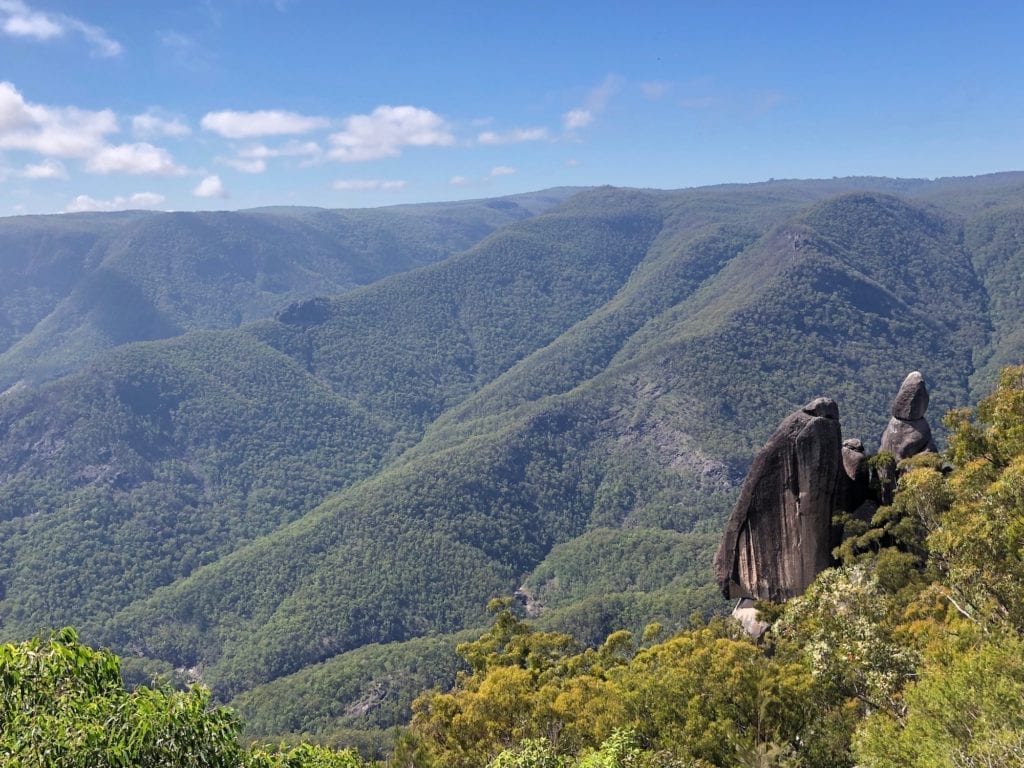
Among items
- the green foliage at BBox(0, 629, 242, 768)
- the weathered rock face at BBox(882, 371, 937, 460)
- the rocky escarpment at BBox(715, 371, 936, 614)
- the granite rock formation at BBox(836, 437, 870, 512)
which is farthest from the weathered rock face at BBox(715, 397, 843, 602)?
the green foliage at BBox(0, 629, 242, 768)

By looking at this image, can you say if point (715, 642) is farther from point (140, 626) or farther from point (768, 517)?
point (140, 626)

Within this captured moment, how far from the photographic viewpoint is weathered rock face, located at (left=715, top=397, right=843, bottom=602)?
38.2m

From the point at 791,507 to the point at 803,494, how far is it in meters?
1.07

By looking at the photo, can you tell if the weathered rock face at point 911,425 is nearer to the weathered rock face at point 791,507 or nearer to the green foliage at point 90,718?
the weathered rock face at point 791,507

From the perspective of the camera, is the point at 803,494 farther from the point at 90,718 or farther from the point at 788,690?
the point at 90,718

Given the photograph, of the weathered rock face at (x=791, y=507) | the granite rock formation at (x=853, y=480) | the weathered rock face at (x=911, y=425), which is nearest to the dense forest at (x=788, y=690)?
the granite rock formation at (x=853, y=480)

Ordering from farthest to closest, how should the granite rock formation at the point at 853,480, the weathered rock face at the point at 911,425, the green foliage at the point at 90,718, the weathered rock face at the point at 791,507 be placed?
the weathered rock face at the point at 911,425 < the granite rock formation at the point at 853,480 < the weathered rock face at the point at 791,507 < the green foliage at the point at 90,718

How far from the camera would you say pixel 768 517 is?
3997cm

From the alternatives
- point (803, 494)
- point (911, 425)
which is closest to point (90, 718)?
point (803, 494)

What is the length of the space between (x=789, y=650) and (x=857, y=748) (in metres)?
9.63

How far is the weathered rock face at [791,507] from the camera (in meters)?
38.2

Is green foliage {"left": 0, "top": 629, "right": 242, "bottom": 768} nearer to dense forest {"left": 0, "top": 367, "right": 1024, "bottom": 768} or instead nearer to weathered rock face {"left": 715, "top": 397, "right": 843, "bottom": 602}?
dense forest {"left": 0, "top": 367, "right": 1024, "bottom": 768}

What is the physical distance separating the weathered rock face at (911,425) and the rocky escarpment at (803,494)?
52mm

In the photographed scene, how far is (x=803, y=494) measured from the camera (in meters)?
38.5
